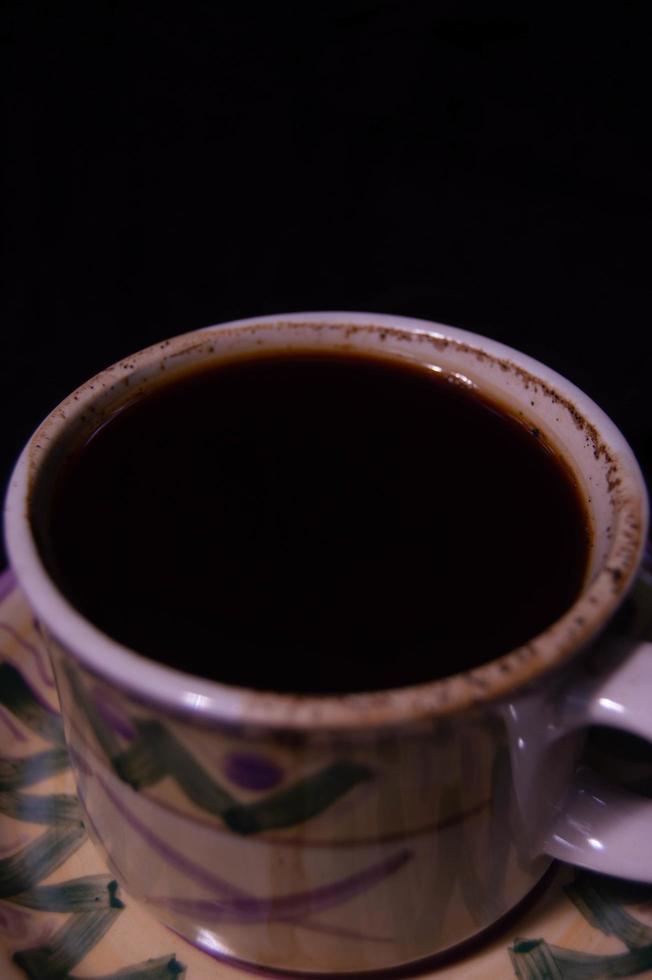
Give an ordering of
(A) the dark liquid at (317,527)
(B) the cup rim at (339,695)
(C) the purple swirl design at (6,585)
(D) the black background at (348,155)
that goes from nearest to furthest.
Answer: (B) the cup rim at (339,695)
(A) the dark liquid at (317,527)
(C) the purple swirl design at (6,585)
(D) the black background at (348,155)

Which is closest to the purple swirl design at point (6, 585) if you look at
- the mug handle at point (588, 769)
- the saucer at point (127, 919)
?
the saucer at point (127, 919)

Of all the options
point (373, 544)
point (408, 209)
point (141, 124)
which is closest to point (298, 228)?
point (408, 209)

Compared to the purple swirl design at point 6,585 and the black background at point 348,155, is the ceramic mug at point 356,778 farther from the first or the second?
the black background at point 348,155

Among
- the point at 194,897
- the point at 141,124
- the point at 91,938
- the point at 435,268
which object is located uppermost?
the point at 141,124

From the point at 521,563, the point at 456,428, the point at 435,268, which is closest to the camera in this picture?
the point at 521,563

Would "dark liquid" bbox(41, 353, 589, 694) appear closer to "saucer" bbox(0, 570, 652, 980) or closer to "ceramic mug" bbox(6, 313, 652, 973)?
"ceramic mug" bbox(6, 313, 652, 973)

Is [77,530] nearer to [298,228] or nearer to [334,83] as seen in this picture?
[298,228]

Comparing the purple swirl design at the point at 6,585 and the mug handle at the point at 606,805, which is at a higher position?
the mug handle at the point at 606,805

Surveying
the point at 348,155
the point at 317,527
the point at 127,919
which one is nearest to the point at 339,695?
the point at 317,527
